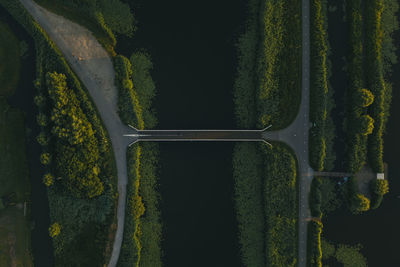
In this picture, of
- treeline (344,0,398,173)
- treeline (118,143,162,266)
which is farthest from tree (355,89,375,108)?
treeline (118,143,162,266)

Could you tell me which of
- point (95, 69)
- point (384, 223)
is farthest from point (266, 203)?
point (95, 69)

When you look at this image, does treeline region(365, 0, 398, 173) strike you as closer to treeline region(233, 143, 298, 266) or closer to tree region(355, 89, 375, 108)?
tree region(355, 89, 375, 108)

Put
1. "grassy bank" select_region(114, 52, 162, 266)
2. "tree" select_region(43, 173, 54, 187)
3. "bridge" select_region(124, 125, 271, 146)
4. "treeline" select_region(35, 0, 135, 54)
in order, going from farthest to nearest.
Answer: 1. "bridge" select_region(124, 125, 271, 146)
2. "grassy bank" select_region(114, 52, 162, 266)
3. "treeline" select_region(35, 0, 135, 54)
4. "tree" select_region(43, 173, 54, 187)

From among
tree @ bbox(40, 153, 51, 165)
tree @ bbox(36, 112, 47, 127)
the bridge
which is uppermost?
tree @ bbox(36, 112, 47, 127)

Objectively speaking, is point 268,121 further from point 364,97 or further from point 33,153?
point 33,153

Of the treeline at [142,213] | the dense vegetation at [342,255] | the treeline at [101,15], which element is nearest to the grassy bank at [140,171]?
the treeline at [142,213]

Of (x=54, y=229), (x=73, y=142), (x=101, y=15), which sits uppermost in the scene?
(x=101, y=15)
